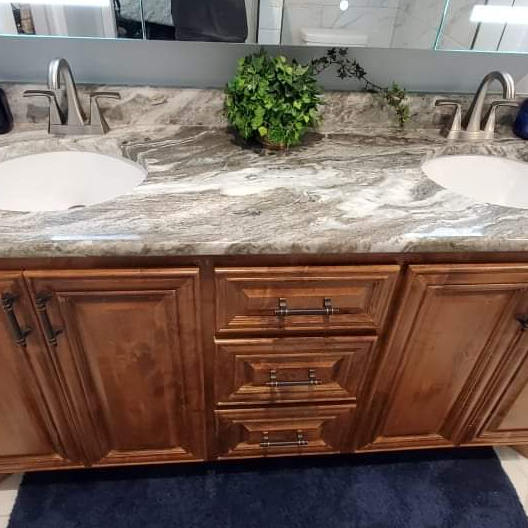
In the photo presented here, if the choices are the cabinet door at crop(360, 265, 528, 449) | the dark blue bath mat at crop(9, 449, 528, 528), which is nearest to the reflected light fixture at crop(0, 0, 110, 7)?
the cabinet door at crop(360, 265, 528, 449)

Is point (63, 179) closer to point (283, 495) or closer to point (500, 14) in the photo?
point (283, 495)

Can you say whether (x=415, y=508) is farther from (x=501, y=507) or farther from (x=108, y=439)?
(x=108, y=439)

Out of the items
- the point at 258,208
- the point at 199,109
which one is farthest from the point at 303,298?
the point at 199,109

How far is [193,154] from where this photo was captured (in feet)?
3.19

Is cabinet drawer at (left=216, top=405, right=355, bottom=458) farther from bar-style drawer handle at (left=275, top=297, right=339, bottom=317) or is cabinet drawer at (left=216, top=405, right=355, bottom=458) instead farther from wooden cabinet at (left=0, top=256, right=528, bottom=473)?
→ bar-style drawer handle at (left=275, top=297, right=339, bottom=317)

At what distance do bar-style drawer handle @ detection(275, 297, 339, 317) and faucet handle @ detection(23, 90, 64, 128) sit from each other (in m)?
0.71

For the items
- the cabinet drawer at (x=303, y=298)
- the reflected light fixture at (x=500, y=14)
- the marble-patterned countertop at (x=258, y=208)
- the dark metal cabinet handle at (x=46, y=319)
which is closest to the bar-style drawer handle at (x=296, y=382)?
the cabinet drawer at (x=303, y=298)

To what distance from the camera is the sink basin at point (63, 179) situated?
971 mm

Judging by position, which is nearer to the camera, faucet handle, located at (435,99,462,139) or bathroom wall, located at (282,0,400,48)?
bathroom wall, located at (282,0,400,48)

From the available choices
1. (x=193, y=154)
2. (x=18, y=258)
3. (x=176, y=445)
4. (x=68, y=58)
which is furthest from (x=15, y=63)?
(x=176, y=445)

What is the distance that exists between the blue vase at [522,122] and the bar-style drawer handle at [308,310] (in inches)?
31.4

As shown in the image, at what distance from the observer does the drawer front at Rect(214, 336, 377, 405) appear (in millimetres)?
864

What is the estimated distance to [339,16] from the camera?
1.01 meters

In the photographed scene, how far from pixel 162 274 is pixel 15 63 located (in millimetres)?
736
